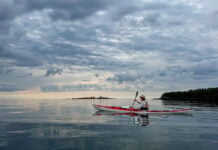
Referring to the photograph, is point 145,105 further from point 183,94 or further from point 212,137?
point 183,94

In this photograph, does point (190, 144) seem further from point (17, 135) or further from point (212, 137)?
point (17, 135)

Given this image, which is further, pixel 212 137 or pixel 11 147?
pixel 212 137

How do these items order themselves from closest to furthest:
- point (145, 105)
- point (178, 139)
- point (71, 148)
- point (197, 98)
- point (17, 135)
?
1. point (71, 148)
2. point (178, 139)
3. point (17, 135)
4. point (145, 105)
5. point (197, 98)

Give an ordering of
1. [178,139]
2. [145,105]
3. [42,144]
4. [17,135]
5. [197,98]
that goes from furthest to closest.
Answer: [197,98]
[145,105]
[17,135]
[178,139]
[42,144]

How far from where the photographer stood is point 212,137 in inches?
624

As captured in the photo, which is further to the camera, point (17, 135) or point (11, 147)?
point (17, 135)

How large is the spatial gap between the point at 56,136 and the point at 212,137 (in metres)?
11.2

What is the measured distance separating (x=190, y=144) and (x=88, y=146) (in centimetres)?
630

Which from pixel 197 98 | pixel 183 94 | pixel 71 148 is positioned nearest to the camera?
pixel 71 148

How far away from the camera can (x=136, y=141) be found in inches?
561

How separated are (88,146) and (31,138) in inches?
183

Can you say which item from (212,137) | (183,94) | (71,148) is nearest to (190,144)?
(212,137)

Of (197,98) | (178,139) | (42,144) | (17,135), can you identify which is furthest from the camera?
(197,98)

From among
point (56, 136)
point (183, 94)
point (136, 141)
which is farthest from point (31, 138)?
point (183, 94)
